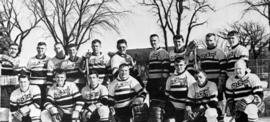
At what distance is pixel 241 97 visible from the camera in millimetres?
6340

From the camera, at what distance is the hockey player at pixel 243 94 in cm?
611

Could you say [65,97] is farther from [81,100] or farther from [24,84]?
[24,84]

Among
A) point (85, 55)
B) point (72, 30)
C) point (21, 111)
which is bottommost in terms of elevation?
point (21, 111)

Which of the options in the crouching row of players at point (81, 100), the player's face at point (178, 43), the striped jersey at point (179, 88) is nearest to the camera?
the striped jersey at point (179, 88)

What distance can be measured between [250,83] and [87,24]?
15.9 meters

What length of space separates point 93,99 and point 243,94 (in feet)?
8.78

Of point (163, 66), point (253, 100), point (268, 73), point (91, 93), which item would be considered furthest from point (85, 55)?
point (268, 73)

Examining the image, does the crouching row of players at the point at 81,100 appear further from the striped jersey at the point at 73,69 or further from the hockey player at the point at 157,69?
the hockey player at the point at 157,69

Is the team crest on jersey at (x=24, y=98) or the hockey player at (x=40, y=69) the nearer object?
the team crest on jersey at (x=24, y=98)

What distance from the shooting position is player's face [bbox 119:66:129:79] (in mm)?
7136

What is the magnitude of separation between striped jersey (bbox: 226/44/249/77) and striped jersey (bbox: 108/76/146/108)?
5.45 ft

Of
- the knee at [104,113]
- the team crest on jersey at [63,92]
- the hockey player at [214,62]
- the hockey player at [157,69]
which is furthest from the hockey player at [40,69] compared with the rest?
the hockey player at [214,62]

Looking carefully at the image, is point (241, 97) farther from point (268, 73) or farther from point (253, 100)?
point (268, 73)

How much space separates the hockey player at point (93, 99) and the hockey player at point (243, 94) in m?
2.14
